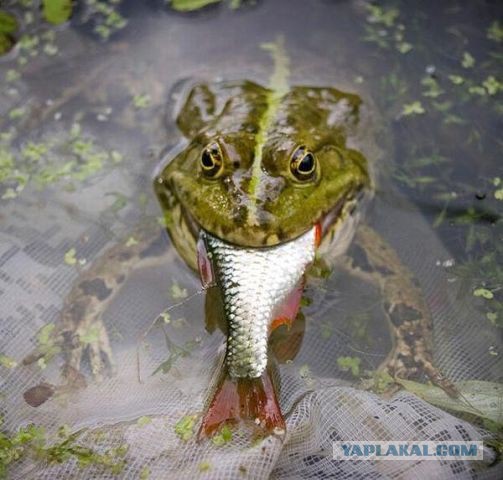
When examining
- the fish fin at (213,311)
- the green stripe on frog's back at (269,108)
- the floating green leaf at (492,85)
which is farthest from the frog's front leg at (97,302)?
the floating green leaf at (492,85)

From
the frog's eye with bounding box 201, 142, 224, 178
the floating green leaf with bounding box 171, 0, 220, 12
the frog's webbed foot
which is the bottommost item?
the frog's webbed foot

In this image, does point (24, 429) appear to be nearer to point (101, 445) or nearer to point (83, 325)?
point (101, 445)

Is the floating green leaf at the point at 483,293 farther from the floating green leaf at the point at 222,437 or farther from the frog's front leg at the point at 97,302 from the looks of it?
the frog's front leg at the point at 97,302

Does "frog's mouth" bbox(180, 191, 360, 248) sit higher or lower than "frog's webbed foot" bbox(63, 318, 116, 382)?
higher

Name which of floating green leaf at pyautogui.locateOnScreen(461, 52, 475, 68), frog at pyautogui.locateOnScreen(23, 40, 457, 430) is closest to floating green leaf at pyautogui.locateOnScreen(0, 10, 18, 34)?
frog at pyautogui.locateOnScreen(23, 40, 457, 430)

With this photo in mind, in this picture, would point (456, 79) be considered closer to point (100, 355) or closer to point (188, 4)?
point (188, 4)

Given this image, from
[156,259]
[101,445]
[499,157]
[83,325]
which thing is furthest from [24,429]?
[499,157]

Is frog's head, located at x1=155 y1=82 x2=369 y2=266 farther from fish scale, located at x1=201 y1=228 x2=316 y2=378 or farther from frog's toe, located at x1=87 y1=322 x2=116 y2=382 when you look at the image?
frog's toe, located at x1=87 y1=322 x2=116 y2=382
